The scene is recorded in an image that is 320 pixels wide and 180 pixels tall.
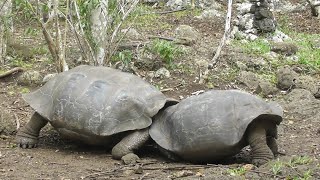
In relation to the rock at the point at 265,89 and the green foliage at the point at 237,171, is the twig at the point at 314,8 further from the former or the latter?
the green foliage at the point at 237,171

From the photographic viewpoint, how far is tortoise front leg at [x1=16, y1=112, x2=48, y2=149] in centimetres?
572

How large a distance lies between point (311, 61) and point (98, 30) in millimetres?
4150

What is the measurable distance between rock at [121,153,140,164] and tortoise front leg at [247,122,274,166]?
102cm

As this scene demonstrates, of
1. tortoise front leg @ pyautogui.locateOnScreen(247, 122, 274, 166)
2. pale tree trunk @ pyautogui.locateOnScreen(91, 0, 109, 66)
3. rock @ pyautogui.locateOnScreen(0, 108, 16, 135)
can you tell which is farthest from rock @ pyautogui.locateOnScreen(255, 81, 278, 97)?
rock @ pyautogui.locateOnScreen(0, 108, 16, 135)

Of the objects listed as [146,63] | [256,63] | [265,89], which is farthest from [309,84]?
[146,63]

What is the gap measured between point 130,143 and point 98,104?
0.46 metres

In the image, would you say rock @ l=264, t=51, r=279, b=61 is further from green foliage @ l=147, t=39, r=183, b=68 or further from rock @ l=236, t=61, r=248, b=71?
green foliage @ l=147, t=39, r=183, b=68

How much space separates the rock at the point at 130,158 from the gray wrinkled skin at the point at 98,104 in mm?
247

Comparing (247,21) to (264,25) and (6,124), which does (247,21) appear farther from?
(6,124)

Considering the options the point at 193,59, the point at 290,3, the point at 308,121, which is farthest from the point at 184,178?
the point at 290,3

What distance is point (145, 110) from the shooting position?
5.38m

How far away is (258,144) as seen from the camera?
4.88 m

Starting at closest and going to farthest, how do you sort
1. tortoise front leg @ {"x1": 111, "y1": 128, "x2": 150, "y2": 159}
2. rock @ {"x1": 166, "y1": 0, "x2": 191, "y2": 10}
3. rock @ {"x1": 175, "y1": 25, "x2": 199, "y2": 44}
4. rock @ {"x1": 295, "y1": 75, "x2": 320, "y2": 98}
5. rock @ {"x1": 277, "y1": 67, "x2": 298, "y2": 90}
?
tortoise front leg @ {"x1": 111, "y1": 128, "x2": 150, "y2": 159}, rock @ {"x1": 295, "y1": 75, "x2": 320, "y2": 98}, rock @ {"x1": 277, "y1": 67, "x2": 298, "y2": 90}, rock @ {"x1": 175, "y1": 25, "x2": 199, "y2": 44}, rock @ {"x1": 166, "y1": 0, "x2": 191, "y2": 10}

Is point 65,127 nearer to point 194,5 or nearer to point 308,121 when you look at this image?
point 308,121
